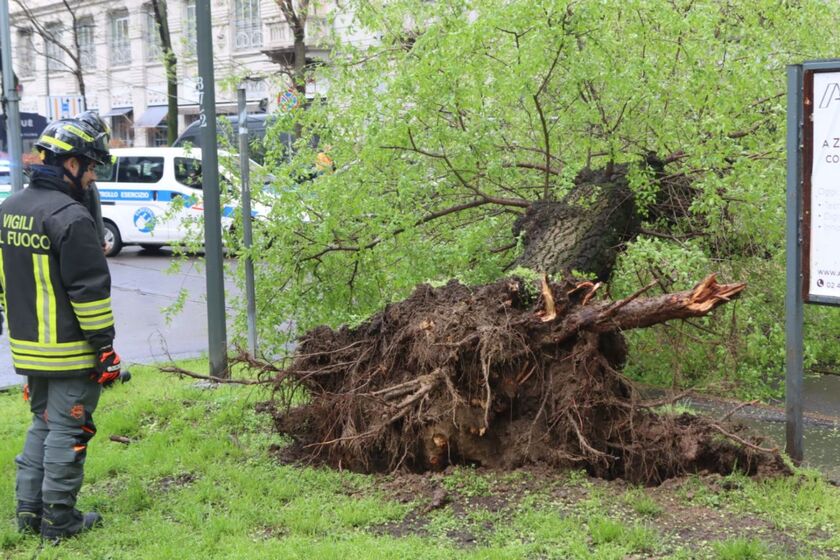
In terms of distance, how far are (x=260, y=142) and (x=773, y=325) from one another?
4.36 meters

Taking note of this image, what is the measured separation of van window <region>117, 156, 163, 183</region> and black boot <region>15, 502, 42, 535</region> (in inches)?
548

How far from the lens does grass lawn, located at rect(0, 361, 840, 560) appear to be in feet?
13.1

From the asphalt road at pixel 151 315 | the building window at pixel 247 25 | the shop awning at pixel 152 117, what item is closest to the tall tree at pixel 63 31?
the shop awning at pixel 152 117

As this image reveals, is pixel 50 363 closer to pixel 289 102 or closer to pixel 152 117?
pixel 289 102

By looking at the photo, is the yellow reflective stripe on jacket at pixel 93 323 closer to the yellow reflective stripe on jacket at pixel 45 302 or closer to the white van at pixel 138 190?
the yellow reflective stripe on jacket at pixel 45 302

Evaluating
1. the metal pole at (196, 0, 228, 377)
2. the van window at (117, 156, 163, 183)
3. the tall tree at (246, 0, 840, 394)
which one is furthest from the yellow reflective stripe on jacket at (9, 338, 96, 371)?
the van window at (117, 156, 163, 183)

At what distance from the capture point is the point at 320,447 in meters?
5.28

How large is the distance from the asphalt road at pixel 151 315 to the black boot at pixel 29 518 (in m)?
1.92

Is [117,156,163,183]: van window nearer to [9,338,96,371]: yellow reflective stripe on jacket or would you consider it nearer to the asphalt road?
the asphalt road

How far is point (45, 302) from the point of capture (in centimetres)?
442

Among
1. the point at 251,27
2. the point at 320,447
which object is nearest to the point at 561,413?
the point at 320,447

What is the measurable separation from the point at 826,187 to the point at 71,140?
3.87 meters

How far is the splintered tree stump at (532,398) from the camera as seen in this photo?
4.76 metres

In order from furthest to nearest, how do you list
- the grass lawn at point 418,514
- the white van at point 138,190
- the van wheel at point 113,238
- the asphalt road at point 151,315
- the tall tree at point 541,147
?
the van wheel at point 113,238 < the white van at point 138,190 < the asphalt road at point 151,315 < the tall tree at point 541,147 < the grass lawn at point 418,514
